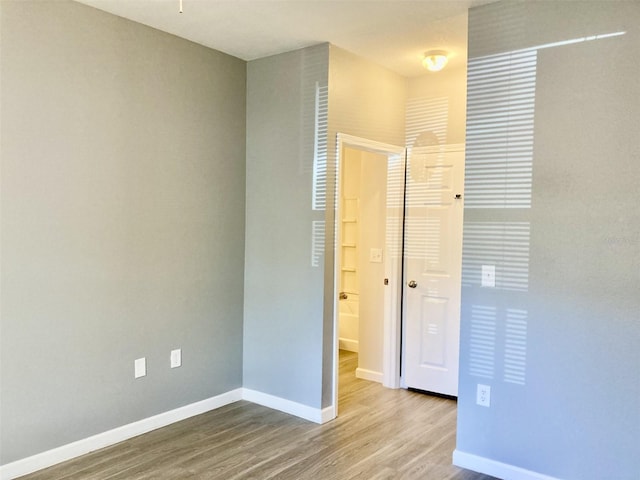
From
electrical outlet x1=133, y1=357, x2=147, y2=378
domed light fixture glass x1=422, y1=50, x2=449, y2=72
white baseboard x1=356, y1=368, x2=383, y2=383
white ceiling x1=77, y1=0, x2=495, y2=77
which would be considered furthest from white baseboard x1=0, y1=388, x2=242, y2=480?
domed light fixture glass x1=422, y1=50, x2=449, y2=72

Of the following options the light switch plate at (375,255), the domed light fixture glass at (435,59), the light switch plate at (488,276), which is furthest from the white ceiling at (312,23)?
the light switch plate at (375,255)

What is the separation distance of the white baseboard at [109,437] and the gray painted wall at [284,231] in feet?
1.04

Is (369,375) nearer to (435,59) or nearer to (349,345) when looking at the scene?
(349,345)

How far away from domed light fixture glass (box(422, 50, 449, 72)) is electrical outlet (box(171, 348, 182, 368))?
268cm

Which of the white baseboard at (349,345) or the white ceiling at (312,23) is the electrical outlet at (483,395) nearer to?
the white ceiling at (312,23)

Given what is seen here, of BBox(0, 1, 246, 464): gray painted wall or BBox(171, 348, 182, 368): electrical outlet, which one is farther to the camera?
BBox(171, 348, 182, 368): electrical outlet

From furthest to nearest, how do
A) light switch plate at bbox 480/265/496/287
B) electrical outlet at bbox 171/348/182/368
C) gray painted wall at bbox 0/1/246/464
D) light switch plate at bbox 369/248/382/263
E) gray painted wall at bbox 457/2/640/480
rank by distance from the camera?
1. light switch plate at bbox 369/248/382/263
2. electrical outlet at bbox 171/348/182/368
3. light switch plate at bbox 480/265/496/287
4. gray painted wall at bbox 0/1/246/464
5. gray painted wall at bbox 457/2/640/480

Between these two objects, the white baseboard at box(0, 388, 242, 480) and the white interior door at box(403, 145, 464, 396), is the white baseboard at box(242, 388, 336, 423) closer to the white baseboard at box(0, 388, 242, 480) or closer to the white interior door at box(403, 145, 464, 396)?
the white baseboard at box(0, 388, 242, 480)

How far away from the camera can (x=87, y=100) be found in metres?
2.83

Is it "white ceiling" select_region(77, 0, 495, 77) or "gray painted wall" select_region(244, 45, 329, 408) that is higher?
"white ceiling" select_region(77, 0, 495, 77)

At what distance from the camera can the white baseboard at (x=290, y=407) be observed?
135 inches

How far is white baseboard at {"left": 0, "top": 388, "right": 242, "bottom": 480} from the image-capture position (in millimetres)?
2616

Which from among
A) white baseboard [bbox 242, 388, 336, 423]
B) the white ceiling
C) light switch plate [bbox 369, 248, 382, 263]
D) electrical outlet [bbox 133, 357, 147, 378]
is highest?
the white ceiling

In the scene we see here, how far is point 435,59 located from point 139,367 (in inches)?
114
